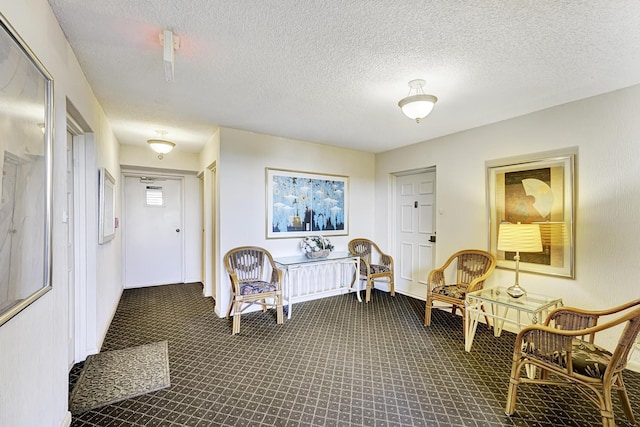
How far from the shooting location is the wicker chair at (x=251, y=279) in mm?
3311

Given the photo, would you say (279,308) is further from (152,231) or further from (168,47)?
(152,231)

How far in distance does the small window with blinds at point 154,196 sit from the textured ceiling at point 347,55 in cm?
225

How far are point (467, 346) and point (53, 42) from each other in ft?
12.9

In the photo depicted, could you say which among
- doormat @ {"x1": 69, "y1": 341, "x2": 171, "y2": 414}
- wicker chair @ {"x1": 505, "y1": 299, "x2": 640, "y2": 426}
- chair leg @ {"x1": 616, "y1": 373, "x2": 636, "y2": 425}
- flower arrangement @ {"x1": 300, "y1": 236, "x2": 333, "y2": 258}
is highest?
flower arrangement @ {"x1": 300, "y1": 236, "x2": 333, "y2": 258}

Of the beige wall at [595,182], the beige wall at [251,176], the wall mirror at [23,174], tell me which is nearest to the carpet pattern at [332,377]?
the beige wall at [595,182]

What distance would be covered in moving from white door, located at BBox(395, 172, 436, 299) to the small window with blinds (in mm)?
4350

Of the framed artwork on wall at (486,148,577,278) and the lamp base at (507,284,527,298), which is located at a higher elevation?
the framed artwork on wall at (486,148,577,278)

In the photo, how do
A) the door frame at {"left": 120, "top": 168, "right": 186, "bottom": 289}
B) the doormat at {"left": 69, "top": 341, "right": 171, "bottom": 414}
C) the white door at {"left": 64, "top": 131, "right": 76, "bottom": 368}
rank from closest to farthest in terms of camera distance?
the doormat at {"left": 69, "top": 341, "right": 171, "bottom": 414}, the white door at {"left": 64, "top": 131, "right": 76, "bottom": 368}, the door frame at {"left": 120, "top": 168, "right": 186, "bottom": 289}

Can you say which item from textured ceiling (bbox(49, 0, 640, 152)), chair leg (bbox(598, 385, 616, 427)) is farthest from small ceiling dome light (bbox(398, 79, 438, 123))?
chair leg (bbox(598, 385, 616, 427))

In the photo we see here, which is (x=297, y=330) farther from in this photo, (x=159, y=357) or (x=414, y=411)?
(x=414, y=411)

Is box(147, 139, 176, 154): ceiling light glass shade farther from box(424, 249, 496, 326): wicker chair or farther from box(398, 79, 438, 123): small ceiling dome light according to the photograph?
box(424, 249, 496, 326): wicker chair

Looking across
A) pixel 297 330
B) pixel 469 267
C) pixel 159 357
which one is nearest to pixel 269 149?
pixel 297 330

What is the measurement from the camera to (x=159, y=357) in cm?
267

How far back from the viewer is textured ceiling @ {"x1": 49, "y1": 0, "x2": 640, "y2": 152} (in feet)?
5.41
